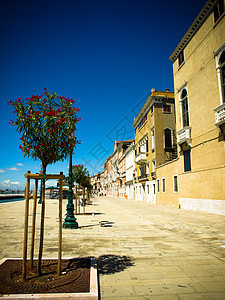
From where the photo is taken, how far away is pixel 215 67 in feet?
47.2

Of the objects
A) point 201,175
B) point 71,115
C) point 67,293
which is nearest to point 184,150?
point 201,175

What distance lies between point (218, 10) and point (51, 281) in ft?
58.2

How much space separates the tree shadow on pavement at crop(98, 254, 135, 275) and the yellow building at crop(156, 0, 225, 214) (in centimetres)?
1042

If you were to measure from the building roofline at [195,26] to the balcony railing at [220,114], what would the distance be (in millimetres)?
7389

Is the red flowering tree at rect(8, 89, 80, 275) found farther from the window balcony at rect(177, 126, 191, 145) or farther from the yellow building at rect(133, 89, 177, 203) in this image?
the yellow building at rect(133, 89, 177, 203)

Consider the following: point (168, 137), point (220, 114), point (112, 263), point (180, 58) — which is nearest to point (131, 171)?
point (168, 137)

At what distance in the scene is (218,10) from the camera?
14.3 meters

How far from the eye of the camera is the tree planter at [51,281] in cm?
313

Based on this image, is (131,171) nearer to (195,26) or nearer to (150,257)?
(195,26)

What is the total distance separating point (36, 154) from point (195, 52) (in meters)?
17.1

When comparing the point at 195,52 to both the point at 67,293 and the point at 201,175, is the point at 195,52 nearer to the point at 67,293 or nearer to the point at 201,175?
the point at 201,175

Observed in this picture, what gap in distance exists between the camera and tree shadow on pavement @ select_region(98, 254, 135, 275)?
14.0ft

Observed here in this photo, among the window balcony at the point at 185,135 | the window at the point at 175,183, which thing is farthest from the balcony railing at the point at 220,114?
the window at the point at 175,183

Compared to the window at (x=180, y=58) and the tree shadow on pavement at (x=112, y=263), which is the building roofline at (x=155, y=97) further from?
the tree shadow on pavement at (x=112, y=263)
